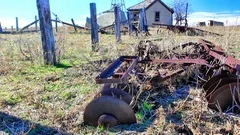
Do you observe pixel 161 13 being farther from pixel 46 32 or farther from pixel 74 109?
pixel 74 109

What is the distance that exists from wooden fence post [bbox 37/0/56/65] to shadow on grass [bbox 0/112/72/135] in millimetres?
2777

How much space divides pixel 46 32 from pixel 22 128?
3.18 m

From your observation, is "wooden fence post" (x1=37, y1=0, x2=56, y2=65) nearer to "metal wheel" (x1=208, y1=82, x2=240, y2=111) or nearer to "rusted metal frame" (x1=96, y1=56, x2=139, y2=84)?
"rusted metal frame" (x1=96, y1=56, x2=139, y2=84)

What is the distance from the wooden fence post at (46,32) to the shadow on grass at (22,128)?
278 centimetres

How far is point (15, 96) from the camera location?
352cm

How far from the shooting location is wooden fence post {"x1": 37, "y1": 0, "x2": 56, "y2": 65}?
17.4 feet

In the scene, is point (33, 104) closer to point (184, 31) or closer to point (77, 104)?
point (77, 104)

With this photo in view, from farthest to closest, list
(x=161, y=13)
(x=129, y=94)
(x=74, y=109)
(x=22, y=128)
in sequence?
(x=161, y=13) → (x=74, y=109) → (x=129, y=94) → (x=22, y=128)

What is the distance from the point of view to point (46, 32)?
17.6 ft

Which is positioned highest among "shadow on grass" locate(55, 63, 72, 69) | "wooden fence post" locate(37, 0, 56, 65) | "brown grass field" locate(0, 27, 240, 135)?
"wooden fence post" locate(37, 0, 56, 65)

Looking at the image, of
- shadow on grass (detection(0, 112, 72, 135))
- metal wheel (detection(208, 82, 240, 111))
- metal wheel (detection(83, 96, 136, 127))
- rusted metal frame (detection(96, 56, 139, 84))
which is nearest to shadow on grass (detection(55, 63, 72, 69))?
rusted metal frame (detection(96, 56, 139, 84))

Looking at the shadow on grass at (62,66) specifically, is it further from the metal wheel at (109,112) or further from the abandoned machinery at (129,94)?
the metal wheel at (109,112)

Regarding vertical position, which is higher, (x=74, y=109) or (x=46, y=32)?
(x=46, y=32)

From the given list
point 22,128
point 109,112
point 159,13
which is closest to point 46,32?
point 22,128
